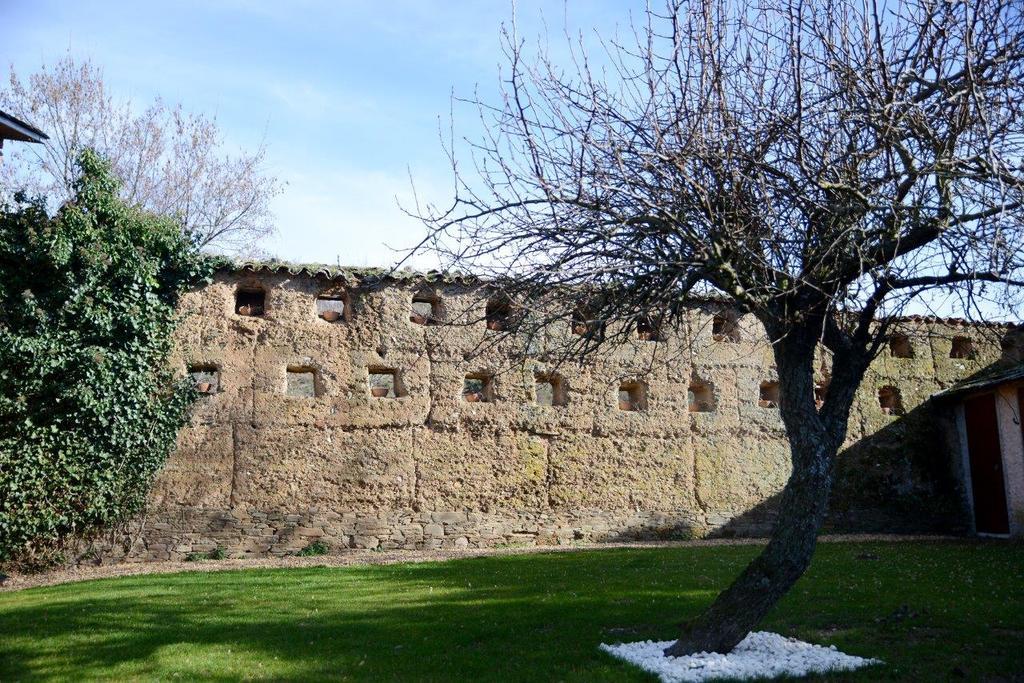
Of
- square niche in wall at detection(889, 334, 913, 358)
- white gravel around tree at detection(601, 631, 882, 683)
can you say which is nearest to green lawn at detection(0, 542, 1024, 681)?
white gravel around tree at detection(601, 631, 882, 683)

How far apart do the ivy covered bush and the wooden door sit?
13.5 m

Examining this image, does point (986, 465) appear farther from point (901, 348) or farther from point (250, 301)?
point (250, 301)

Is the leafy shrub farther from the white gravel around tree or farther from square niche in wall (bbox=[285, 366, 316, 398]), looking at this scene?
the white gravel around tree

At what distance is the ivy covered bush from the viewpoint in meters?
11.5

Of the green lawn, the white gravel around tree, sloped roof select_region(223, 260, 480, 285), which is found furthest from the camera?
sloped roof select_region(223, 260, 480, 285)

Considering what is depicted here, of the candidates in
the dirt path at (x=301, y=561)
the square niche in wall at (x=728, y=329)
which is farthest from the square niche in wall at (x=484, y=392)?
the square niche in wall at (x=728, y=329)

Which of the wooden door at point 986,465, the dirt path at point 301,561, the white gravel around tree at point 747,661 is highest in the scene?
the wooden door at point 986,465

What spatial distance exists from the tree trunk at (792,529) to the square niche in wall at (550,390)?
7.96 m

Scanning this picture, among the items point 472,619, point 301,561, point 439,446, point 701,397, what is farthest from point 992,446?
point 301,561

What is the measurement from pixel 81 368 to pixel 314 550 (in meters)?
4.15

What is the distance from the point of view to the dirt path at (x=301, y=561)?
445 inches

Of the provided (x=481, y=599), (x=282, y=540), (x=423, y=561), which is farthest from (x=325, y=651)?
(x=282, y=540)

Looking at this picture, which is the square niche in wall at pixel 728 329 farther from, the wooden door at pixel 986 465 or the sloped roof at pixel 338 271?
the wooden door at pixel 986 465

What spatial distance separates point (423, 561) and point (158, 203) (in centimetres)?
1447
